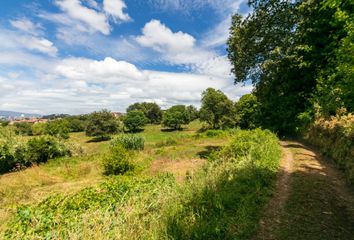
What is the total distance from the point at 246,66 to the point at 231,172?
1372 centimetres

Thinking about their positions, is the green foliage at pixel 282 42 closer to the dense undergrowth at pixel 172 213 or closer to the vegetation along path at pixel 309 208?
the vegetation along path at pixel 309 208

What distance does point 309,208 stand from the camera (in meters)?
7.02

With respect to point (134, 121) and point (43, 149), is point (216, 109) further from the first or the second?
point (43, 149)

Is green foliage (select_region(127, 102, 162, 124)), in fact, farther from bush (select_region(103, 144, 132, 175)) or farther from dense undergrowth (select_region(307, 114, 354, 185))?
dense undergrowth (select_region(307, 114, 354, 185))

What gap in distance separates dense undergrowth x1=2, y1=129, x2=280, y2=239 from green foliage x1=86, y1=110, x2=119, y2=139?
5333cm

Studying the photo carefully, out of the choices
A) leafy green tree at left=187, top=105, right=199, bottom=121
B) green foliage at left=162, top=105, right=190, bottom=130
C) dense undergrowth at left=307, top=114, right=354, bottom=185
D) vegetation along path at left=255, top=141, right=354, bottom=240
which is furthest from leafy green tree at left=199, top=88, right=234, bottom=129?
vegetation along path at left=255, top=141, right=354, bottom=240

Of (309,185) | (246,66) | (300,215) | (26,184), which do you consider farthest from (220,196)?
(26,184)

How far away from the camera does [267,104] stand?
2717 centimetres

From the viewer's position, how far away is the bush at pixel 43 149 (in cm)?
2944

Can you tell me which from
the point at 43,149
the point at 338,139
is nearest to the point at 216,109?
the point at 43,149

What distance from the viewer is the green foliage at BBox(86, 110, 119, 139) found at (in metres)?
61.9

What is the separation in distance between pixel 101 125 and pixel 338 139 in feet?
181

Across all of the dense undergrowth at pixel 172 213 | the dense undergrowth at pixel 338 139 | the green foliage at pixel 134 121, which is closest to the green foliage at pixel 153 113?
the green foliage at pixel 134 121

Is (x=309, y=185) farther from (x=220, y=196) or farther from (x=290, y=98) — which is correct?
(x=290, y=98)
